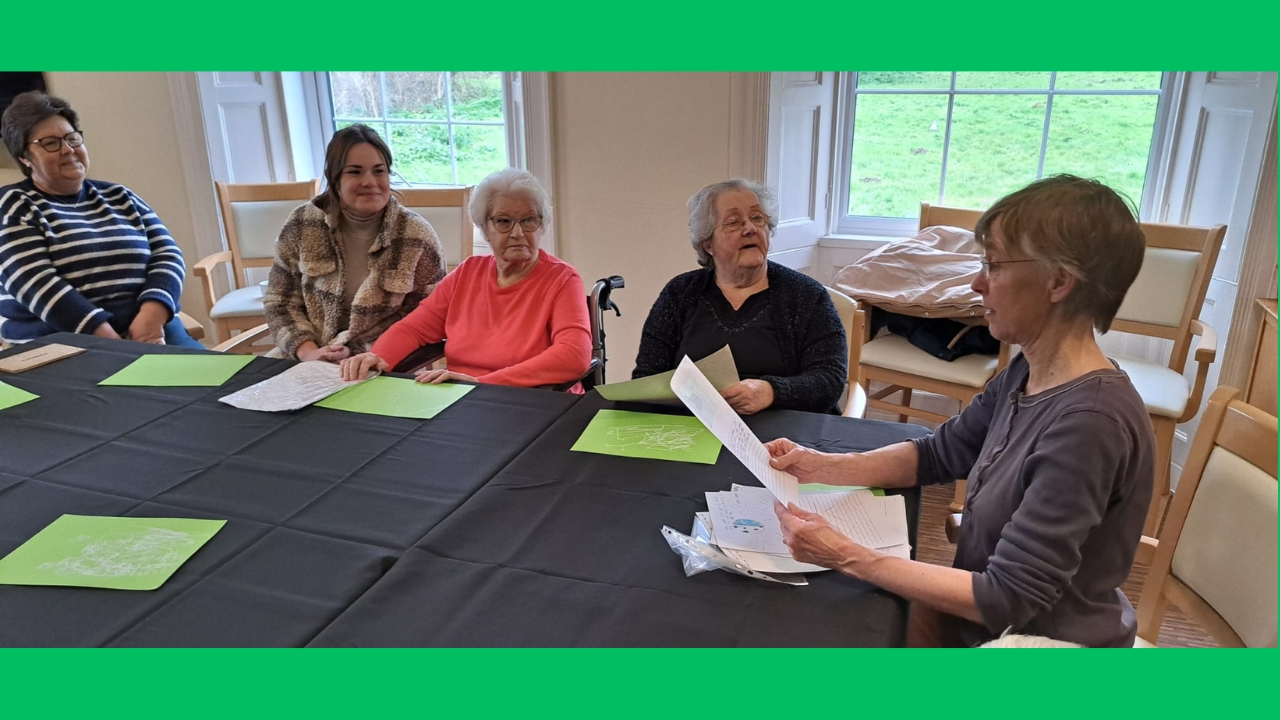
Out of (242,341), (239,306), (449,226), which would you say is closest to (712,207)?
(449,226)

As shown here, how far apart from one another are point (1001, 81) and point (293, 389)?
2855 millimetres

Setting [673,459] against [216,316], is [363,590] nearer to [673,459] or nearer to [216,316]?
[673,459]

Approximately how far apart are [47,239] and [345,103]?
5.83ft

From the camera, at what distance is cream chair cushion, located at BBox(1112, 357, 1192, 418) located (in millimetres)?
2457

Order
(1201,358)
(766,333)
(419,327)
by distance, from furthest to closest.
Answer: (1201,358), (419,327), (766,333)

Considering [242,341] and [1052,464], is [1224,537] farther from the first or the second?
[242,341]

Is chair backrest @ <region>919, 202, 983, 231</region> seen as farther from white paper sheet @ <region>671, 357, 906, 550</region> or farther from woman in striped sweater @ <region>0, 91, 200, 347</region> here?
woman in striped sweater @ <region>0, 91, 200, 347</region>

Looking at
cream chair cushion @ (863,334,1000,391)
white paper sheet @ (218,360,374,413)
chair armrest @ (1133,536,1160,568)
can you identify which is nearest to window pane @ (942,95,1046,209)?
cream chair cushion @ (863,334,1000,391)

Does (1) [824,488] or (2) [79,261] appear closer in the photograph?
(1) [824,488]

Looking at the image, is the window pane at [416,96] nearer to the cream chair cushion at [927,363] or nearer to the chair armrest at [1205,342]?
the cream chair cushion at [927,363]

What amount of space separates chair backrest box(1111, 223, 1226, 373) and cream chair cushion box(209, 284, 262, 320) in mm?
3250

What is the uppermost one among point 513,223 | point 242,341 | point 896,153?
point 896,153

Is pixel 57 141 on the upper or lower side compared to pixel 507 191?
upper

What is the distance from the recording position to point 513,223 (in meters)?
2.21
